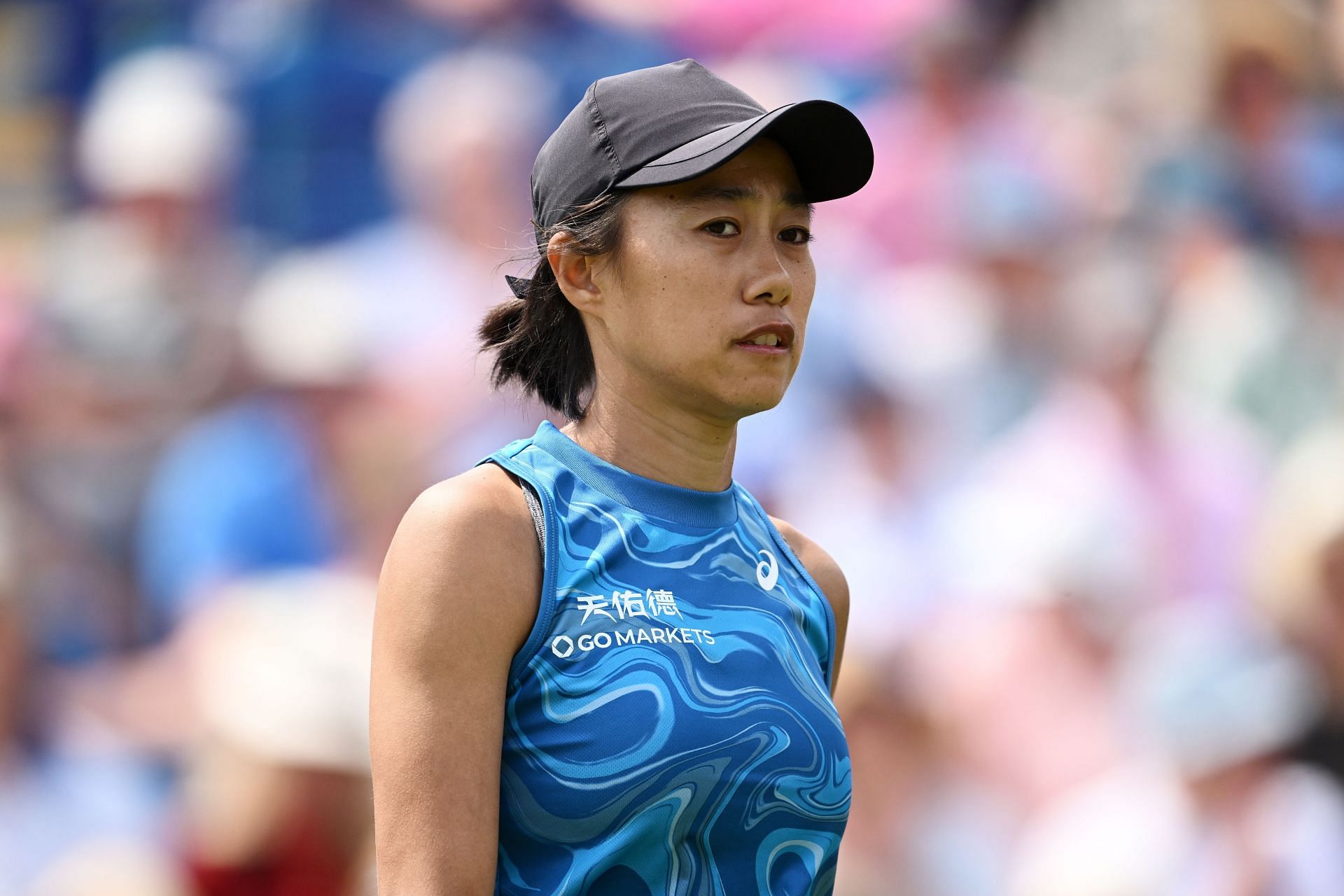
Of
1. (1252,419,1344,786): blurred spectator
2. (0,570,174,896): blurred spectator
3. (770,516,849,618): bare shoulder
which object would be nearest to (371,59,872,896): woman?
(770,516,849,618): bare shoulder

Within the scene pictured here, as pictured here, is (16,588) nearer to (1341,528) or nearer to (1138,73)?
(1341,528)

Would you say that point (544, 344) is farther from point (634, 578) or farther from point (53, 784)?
point (53, 784)

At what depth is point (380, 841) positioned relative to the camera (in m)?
1.71

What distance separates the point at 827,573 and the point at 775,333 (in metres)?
0.47

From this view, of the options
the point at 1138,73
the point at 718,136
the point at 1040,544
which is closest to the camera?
the point at 718,136

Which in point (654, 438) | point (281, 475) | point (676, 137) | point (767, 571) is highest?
point (676, 137)

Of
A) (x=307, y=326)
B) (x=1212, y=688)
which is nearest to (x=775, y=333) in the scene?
(x=1212, y=688)

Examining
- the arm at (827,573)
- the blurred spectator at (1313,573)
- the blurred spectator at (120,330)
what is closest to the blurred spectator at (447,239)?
the blurred spectator at (120,330)

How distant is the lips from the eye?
118mm

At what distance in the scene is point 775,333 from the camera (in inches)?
75.7

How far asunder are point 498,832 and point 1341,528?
3.45 m

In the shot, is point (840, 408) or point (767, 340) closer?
point (767, 340)

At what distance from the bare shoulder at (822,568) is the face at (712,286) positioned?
1.14 ft

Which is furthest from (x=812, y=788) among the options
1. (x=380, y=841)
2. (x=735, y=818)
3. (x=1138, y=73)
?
(x=1138, y=73)
